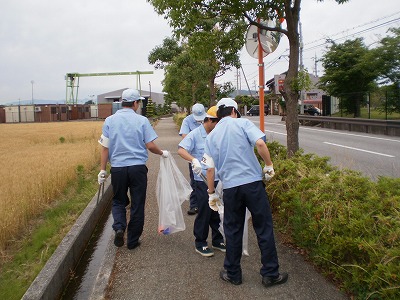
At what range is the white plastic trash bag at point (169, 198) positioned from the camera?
4.46 m

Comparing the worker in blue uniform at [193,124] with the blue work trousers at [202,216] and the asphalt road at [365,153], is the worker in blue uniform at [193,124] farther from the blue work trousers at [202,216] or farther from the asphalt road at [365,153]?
the asphalt road at [365,153]

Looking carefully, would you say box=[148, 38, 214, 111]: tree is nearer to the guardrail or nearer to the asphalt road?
the asphalt road

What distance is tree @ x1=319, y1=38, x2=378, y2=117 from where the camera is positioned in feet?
69.0

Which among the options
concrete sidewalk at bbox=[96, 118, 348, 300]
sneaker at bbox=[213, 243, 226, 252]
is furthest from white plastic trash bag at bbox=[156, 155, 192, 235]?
sneaker at bbox=[213, 243, 226, 252]

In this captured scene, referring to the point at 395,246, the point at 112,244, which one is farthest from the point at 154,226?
the point at 395,246

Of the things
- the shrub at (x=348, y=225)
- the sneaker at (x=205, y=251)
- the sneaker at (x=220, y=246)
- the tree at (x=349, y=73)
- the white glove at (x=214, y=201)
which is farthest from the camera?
the tree at (x=349, y=73)

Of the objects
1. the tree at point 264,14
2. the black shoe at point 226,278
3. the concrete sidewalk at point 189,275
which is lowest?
the concrete sidewalk at point 189,275

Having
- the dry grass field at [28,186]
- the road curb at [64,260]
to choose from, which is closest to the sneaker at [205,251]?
the road curb at [64,260]

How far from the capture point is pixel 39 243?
4562 millimetres

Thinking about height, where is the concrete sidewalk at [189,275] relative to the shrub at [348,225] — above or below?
below

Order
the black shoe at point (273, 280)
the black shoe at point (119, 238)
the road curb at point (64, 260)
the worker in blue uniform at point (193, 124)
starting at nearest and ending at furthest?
the road curb at point (64, 260) < the black shoe at point (273, 280) < the black shoe at point (119, 238) < the worker in blue uniform at point (193, 124)

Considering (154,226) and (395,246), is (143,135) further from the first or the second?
(395,246)

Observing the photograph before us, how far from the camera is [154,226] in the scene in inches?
205

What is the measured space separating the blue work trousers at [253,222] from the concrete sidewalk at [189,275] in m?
0.19
